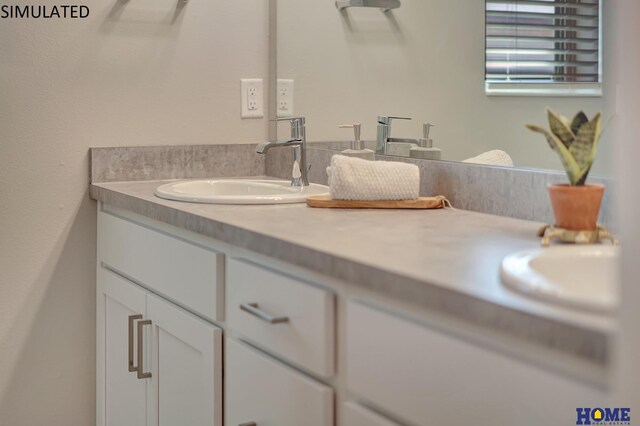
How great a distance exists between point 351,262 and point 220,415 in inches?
23.3

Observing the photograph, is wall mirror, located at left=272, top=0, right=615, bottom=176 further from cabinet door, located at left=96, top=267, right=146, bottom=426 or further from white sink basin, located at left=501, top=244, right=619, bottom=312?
cabinet door, located at left=96, top=267, right=146, bottom=426

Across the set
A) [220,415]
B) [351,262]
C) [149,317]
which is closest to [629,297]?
[351,262]

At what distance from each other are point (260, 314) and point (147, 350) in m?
0.63

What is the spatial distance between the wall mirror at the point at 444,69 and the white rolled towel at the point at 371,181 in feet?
0.43

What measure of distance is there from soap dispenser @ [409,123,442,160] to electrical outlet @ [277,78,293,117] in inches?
24.3

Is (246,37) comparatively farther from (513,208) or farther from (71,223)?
(513,208)

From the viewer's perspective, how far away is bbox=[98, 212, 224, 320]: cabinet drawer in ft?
5.09

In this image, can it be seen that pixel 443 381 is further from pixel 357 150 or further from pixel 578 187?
pixel 357 150

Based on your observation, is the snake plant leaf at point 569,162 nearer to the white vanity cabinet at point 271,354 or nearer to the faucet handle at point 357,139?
the white vanity cabinet at point 271,354

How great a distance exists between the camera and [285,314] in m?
1.31

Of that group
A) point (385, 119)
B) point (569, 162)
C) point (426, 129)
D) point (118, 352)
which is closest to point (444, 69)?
point (426, 129)

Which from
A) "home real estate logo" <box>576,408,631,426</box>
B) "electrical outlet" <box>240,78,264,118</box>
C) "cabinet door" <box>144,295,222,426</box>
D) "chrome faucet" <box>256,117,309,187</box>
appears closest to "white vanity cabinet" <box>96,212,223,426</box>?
"cabinet door" <box>144,295,222,426</box>

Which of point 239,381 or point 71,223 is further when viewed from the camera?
point 71,223

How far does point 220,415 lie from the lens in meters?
1.56
